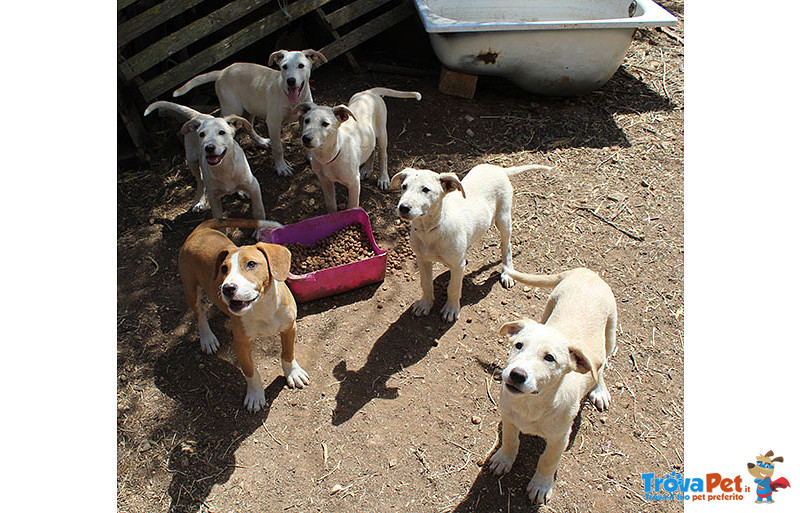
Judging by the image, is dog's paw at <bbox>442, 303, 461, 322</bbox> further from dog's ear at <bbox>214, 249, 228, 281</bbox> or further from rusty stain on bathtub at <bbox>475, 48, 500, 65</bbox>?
rusty stain on bathtub at <bbox>475, 48, 500, 65</bbox>

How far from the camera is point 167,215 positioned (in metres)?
6.22

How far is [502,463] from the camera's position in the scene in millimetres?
3746

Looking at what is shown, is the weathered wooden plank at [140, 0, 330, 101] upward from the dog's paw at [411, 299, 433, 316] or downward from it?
upward

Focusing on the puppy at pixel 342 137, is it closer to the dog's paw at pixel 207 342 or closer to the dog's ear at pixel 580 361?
→ the dog's paw at pixel 207 342

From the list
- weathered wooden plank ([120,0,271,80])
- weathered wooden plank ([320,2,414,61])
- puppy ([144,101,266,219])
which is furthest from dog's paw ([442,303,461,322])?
weathered wooden plank ([120,0,271,80])

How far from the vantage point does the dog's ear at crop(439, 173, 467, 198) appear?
4086 mm

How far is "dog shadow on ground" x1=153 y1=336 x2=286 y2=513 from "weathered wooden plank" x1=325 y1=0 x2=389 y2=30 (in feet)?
16.6

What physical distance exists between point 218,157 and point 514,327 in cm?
324

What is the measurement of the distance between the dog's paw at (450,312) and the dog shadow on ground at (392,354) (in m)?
0.05

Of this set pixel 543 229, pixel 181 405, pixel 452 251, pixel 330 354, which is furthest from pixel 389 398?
pixel 543 229

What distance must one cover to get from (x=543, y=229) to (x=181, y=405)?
3.80 meters

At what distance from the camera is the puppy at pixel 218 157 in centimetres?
505

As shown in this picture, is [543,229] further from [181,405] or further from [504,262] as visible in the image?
[181,405]

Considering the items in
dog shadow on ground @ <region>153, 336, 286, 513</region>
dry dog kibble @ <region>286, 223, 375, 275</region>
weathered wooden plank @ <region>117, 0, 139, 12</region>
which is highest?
weathered wooden plank @ <region>117, 0, 139, 12</region>
